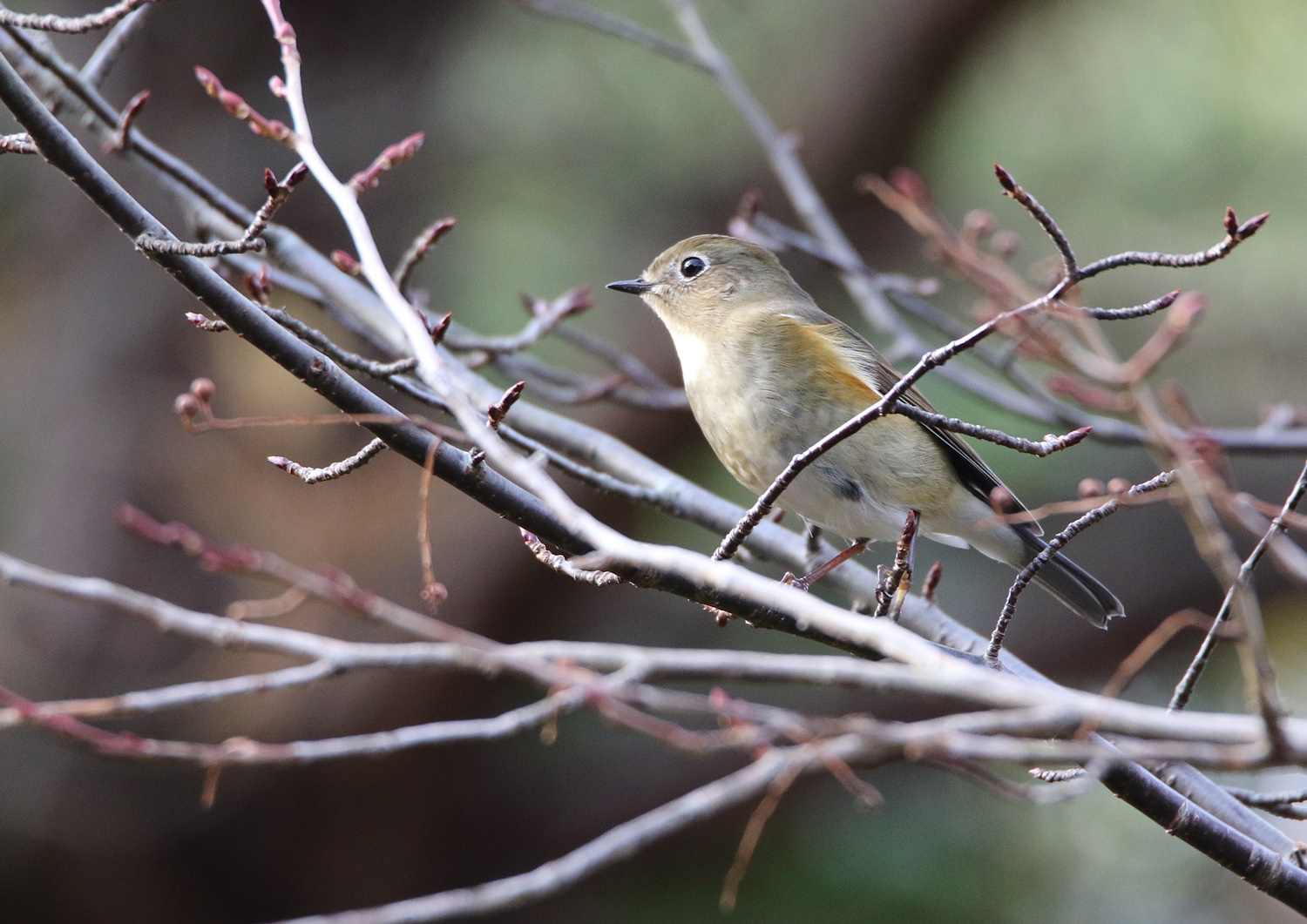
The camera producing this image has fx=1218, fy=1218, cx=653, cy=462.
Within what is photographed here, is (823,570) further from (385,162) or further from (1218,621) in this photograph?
(385,162)

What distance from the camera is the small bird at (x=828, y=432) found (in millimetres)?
3990

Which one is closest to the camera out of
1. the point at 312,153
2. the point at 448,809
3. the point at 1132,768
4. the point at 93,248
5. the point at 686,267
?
the point at 312,153

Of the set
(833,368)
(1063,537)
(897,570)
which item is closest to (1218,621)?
(1063,537)

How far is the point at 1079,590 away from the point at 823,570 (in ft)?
3.89

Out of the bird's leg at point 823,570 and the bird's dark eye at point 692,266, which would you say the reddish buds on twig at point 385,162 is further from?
the bird's dark eye at point 692,266

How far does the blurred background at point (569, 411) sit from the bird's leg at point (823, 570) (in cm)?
170

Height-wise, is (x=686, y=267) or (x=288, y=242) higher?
(x=686, y=267)

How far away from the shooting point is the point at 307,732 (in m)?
5.74

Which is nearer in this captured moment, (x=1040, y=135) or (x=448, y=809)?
(x=448, y=809)

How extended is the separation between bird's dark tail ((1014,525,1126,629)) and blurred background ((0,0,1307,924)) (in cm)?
179

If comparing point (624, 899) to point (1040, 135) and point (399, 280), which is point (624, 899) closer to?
point (399, 280)

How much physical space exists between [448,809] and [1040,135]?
4970mm

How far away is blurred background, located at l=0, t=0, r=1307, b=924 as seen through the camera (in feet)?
19.1


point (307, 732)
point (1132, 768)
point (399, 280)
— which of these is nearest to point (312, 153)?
point (399, 280)
